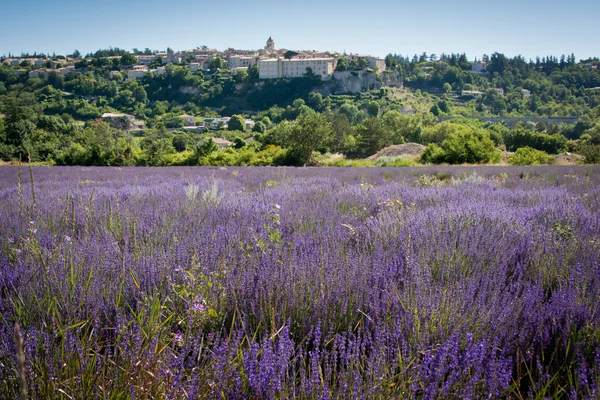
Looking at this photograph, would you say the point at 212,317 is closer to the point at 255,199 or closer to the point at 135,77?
the point at 255,199

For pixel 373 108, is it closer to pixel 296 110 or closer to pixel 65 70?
pixel 296 110

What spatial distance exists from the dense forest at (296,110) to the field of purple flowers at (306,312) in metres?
23.5

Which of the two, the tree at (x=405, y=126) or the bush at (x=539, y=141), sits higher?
the tree at (x=405, y=126)

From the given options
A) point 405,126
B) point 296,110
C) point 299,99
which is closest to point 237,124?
point 296,110

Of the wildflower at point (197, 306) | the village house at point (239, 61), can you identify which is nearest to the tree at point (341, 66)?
the village house at point (239, 61)

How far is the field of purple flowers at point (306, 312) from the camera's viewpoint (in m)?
1.36

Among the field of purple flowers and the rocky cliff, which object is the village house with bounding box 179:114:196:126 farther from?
the field of purple flowers

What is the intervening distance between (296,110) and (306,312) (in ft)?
355

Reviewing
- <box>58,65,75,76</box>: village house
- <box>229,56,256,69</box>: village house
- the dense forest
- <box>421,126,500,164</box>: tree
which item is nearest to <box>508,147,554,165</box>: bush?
the dense forest

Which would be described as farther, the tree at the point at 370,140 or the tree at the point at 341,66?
the tree at the point at 341,66

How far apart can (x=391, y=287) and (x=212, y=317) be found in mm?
959

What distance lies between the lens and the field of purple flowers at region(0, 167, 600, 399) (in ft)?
4.45

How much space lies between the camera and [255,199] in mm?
4961

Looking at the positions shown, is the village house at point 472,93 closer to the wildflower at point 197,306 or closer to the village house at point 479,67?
the village house at point 479,67
